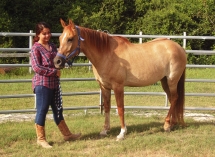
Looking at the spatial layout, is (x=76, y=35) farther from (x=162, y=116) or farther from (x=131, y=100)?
(x=131, y=100)

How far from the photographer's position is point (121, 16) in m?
20.1

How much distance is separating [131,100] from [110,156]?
441cm

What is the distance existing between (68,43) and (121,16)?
49.2ft

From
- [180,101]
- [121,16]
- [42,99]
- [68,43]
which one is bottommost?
[180,101]

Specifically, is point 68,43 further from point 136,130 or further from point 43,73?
point 136,130

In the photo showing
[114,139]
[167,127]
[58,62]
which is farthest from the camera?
[167,127]

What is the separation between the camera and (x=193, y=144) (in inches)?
218

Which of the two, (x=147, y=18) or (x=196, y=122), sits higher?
(x=147, y=18)

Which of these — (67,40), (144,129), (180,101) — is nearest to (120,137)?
(144,129)

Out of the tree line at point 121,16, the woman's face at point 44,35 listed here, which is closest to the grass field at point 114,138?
the woman's face at point 44,35

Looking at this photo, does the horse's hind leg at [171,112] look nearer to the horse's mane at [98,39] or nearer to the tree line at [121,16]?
the horse's mane at [98,39]

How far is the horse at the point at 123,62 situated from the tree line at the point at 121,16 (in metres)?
9.77

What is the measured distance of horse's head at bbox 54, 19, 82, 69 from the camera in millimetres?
5352

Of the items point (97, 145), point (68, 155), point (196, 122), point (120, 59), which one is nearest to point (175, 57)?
point (120, 59)
